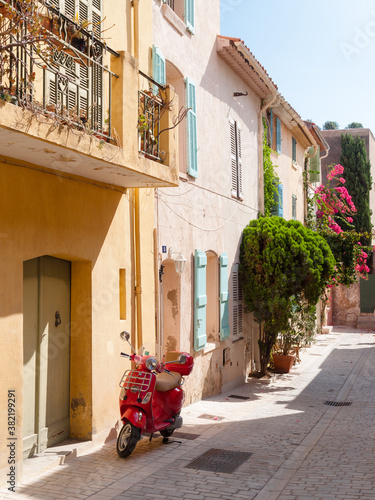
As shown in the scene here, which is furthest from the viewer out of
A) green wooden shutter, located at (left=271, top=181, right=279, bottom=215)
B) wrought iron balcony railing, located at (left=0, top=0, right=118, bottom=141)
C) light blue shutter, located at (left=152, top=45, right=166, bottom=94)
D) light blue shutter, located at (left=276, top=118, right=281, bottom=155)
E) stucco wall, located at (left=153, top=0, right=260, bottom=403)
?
light blue shutter, located at (left=276, top=118, right=281, bottom=155)

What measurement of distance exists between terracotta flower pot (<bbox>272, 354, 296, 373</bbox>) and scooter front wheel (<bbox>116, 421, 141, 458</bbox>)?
848cm

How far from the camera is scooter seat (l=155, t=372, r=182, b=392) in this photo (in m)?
7.54

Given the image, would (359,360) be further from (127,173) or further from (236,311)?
(127,173)

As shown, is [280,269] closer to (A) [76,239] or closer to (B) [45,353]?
(A) [76,239]

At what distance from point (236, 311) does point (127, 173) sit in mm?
6836


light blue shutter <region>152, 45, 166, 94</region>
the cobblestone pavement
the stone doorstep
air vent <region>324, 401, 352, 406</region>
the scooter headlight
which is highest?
light blue shutter <region>152, 45, 166, 94</region>

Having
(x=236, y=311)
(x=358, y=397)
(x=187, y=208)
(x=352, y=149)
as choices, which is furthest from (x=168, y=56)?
(x=352, y=149)

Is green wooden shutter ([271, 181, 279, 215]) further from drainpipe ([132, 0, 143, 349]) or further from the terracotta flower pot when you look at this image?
drainpipe ([132, 0, 143, 349])

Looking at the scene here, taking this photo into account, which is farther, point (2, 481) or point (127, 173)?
point (127, 173)

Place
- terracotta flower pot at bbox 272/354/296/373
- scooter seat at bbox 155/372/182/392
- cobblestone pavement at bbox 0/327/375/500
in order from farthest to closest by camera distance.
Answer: terracotta flower pot at bbox 272/354/296/373 < scooter seat at bbox 155/372/182/392 < cobblestone pavement at bbox 0/327/375/500

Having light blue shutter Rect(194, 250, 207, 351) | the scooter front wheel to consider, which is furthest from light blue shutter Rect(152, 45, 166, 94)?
the scooter front wheel

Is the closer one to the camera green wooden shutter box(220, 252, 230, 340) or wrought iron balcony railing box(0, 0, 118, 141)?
wrought iron balcony railing box(0, 0, 118, 141)

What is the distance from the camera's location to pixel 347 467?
6809 millimetres

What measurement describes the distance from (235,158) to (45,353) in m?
7.76
